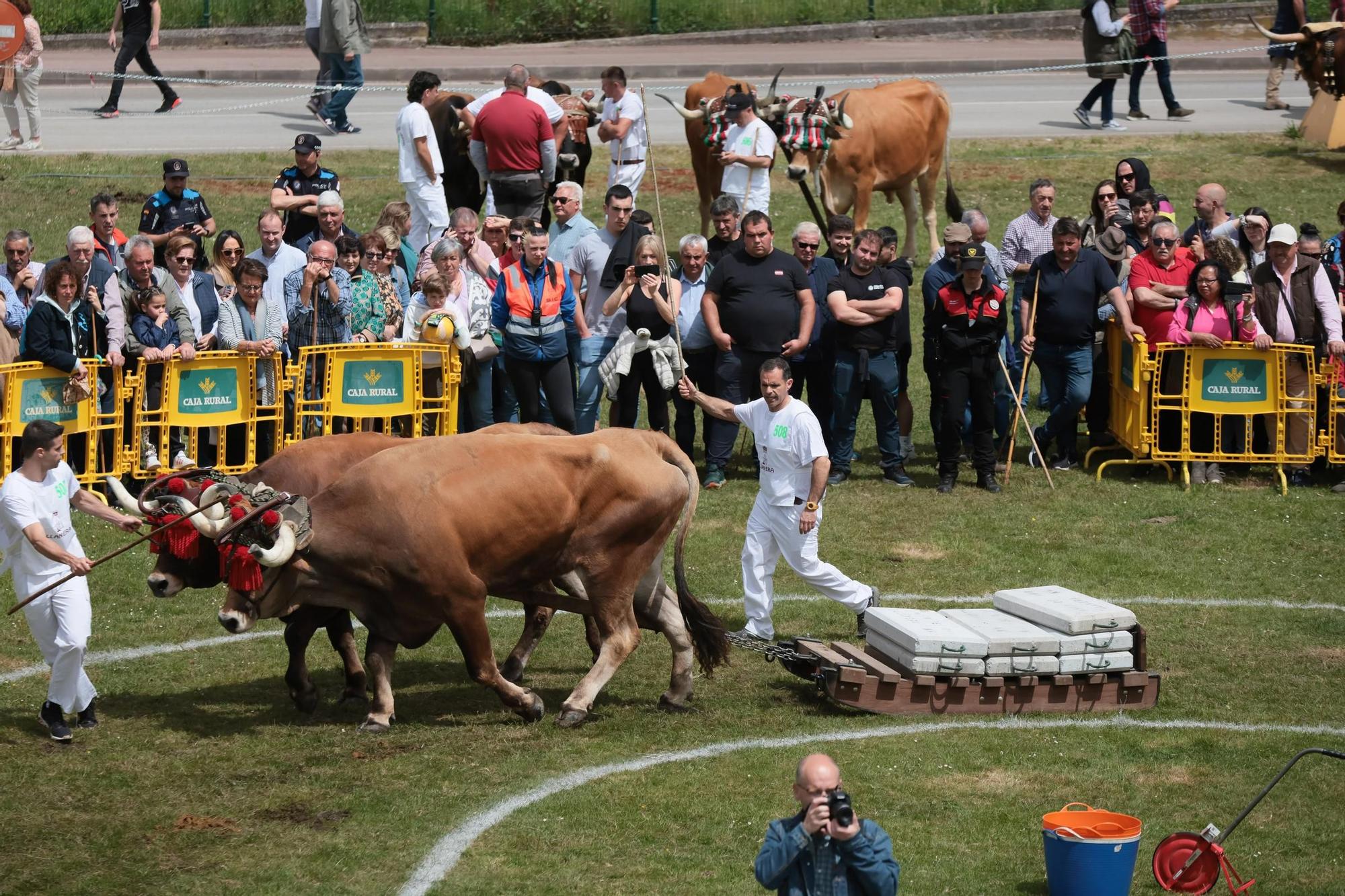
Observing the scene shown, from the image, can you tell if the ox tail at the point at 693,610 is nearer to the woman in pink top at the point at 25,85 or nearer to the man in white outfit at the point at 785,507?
the man in white outfit at the point at 785,507

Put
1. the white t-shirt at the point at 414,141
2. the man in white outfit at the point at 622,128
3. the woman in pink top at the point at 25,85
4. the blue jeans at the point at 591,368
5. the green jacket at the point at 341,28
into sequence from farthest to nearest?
the green jacket at the point at 341,28, the woman in pink top at the point at 25,85, the man in white outfit at the point at 622,128, the white t-shirt at the point at 414,141, the blue jeans at the point at 591,368

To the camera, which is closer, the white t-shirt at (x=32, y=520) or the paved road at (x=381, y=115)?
the white t-shirt at (x=32, y=520)

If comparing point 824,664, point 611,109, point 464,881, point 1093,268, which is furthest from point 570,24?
point 464,881

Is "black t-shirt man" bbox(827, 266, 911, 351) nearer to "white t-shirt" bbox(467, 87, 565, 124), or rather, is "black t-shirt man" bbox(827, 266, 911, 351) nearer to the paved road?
Answer: "white t-shirt" bbox(467, 87, 565, 124)

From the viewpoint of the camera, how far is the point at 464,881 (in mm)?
8359

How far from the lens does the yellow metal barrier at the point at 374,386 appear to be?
604 inches

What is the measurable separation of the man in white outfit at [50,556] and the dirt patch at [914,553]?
610 centimetres

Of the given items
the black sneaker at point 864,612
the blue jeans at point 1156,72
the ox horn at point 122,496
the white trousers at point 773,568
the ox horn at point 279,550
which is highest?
the blue jeans at point 1156,72

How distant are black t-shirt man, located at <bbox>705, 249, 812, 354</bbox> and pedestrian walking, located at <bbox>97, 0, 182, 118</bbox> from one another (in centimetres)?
1304

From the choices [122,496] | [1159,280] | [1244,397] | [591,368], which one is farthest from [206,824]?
[1159,280]

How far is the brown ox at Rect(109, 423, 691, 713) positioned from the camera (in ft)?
34.1

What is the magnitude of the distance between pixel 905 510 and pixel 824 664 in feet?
15.2

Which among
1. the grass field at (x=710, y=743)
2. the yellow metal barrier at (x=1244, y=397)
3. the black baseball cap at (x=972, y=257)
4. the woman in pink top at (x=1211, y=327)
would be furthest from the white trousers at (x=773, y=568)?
the woman in pink top at (x=1211, y=327)

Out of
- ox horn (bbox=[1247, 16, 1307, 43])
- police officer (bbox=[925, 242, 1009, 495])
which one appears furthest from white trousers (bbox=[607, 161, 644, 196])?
ox horn (bbox=[1247, 16, 1307, 43])
